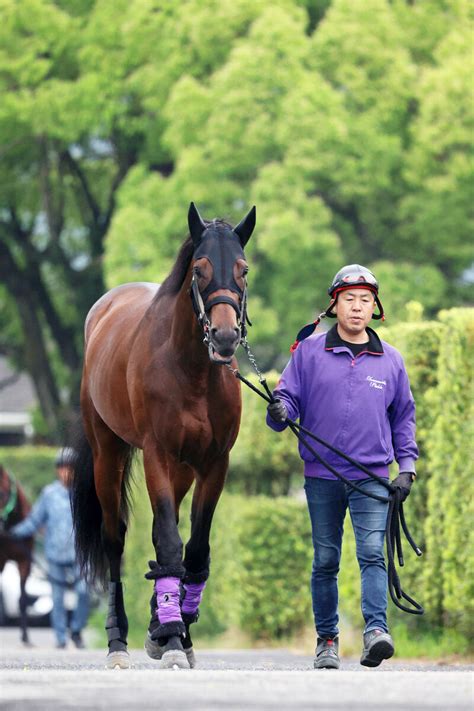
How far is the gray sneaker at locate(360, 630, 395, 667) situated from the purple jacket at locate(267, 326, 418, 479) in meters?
0.80

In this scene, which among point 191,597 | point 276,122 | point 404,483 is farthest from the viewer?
point 276,122

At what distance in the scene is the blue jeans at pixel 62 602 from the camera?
17.5 m

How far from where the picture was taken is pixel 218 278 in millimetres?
7723

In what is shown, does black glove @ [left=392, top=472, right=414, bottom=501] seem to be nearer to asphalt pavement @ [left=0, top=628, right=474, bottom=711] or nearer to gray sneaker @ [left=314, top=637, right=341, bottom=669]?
gray sneaker @ [left=314, top=637, right=341, bottom=669]

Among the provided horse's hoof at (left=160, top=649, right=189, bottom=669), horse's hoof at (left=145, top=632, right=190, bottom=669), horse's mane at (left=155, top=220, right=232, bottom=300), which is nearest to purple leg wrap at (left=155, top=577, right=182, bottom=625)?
horse's hoof at (left=145, top=632, right=190, bottom=669)

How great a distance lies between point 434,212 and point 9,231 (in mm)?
11431

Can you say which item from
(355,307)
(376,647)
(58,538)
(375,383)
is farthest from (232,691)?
(58,538)

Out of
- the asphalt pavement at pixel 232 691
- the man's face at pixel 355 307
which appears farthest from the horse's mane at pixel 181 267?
the asphalt pavement at pixel 232 691

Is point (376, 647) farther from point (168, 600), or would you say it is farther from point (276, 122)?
point (276, 122)

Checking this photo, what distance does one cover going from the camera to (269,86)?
1093 inches

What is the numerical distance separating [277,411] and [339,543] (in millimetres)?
862

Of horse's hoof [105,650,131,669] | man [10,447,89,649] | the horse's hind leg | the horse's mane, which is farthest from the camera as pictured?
man [10,447,89,649]

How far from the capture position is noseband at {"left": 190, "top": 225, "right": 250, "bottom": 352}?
7676 millimetres

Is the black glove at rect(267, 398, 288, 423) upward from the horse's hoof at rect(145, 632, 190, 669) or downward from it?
upward
